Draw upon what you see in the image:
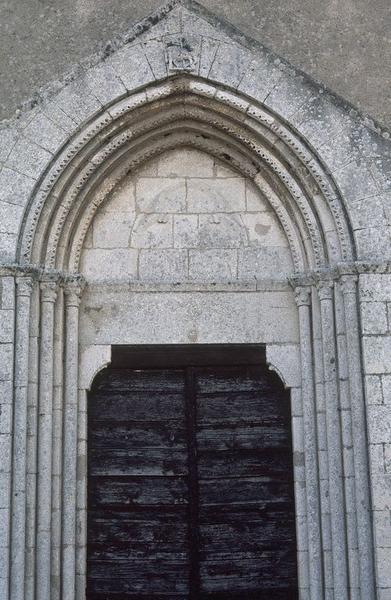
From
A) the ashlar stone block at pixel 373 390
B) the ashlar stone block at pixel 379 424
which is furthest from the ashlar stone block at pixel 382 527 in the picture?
the ashlar stone block at pixel 373 390

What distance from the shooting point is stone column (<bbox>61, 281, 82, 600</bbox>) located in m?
6.50

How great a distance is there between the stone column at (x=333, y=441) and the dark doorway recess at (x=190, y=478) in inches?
19.6

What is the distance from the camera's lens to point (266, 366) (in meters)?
7.11

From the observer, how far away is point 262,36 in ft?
22.8

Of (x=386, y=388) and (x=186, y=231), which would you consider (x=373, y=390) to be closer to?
(x=386, y=388)

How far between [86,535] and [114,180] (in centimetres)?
294

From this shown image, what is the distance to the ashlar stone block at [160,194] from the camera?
23.9 ft

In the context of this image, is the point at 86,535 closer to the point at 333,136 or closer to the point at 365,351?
the point at 365,351

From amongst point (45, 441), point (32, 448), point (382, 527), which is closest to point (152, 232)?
point (45, 441)

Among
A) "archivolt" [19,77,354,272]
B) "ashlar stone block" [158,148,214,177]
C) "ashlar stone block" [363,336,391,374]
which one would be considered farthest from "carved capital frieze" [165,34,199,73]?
"ashlar stone block" [363,336,391,374]

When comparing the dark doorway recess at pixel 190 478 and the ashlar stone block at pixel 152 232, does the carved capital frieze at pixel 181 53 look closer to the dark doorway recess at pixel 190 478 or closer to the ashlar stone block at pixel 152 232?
the ashlar stone block at pixel 152 232

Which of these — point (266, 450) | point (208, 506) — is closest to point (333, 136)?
point (266, 450)

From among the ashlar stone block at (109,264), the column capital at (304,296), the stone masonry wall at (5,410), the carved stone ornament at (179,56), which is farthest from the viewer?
the ashlar stone block at (109,264)

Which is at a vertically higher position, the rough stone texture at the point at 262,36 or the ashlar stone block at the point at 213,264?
the rough stone texture at the point at 262,36
